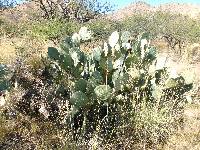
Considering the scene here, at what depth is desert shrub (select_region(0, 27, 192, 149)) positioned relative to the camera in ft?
15.6

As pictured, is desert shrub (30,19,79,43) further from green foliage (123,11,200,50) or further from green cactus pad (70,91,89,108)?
A: green foliage (123,11,200,50)

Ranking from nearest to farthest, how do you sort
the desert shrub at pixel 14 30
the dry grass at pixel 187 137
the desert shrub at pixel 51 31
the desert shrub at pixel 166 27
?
1. the dry grass at pixel 187 137
2. the desert shrub at pixel 51 31
3. the desert shrub at pixel 14 30
4. the desert shrub at pixel 166 27

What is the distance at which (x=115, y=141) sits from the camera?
4.78 meters

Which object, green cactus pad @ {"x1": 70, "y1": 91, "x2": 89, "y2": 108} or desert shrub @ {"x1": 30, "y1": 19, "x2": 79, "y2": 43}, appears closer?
green cactus pad @ {"x1": 70, "y1": 91, "x2": 89, "y2": 108}

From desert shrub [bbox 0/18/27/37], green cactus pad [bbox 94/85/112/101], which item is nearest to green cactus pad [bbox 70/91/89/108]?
green cactus pad [bbox 94/85/112/101]

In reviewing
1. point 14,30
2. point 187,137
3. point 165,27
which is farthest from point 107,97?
point 165,27

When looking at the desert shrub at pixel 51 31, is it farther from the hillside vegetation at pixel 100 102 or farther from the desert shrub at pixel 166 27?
the desert shrub at pixel 166 27

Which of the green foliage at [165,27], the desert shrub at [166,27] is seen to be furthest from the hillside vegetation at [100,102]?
the green foliage at [165,27]

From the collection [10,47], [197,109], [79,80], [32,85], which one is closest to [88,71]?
[79,80]

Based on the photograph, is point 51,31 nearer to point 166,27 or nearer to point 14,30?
point 14,30

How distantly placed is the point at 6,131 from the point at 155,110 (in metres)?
1.66

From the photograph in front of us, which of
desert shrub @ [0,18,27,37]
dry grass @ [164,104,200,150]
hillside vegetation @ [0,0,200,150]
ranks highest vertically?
desert shrub @ [0,18,27,37]

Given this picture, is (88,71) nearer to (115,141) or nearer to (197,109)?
(115,141)

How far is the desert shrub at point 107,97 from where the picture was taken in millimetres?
4762
